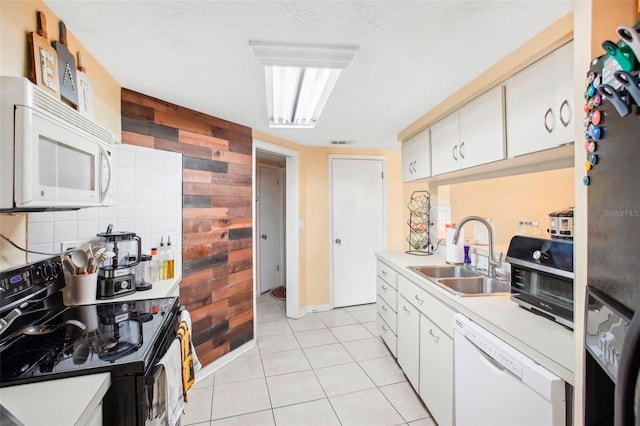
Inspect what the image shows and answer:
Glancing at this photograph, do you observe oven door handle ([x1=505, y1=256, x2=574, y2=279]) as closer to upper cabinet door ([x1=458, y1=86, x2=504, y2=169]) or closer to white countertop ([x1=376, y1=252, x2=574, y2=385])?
white countertop ([x1=376, y1=252, x2=574, y2=385])

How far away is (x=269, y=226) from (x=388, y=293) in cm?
248

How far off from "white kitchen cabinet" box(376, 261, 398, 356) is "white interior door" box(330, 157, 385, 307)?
967mm

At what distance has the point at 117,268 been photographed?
1512 millimetres

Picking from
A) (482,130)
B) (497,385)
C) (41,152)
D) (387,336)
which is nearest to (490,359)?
(497,385)

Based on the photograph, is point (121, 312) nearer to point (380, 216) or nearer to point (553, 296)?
point (553, 296)

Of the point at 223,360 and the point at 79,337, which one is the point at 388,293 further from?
the point at 79,337

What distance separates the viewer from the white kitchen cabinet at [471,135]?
5.20 ft

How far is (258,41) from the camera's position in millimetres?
1321

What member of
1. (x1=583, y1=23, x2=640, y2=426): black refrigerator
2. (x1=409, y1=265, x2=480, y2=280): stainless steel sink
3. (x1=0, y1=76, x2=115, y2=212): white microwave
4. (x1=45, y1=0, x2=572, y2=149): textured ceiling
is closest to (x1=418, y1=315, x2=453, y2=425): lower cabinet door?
(x1=409, y1=265, x2=480, y2=280): stainless steel sink

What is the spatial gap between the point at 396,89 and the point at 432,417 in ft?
7.21

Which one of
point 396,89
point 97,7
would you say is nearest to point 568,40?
point 396,89

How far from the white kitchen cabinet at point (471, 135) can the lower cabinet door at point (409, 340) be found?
1.11 metres

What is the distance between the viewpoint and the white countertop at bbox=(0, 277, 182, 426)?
681 millimetres

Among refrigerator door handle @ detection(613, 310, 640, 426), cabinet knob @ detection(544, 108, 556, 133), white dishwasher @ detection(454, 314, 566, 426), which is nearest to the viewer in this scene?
refrigerator door handle @ detection(613, 310, 640, 426)
